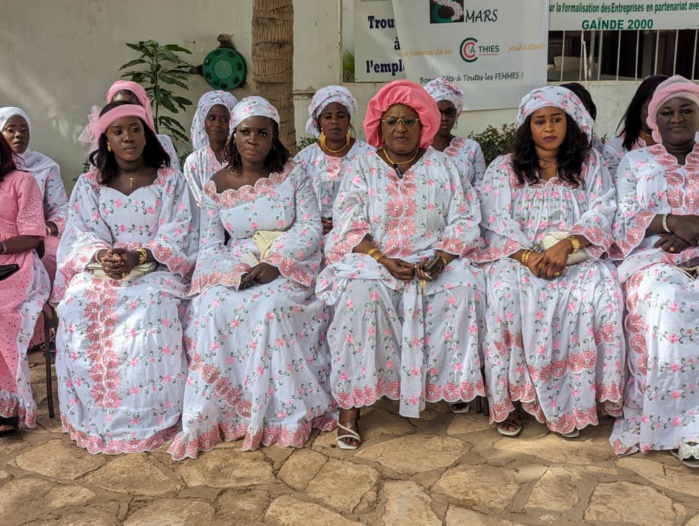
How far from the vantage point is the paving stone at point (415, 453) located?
12.5ft

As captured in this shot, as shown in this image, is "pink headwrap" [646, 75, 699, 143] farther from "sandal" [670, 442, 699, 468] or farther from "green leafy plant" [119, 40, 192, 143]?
"green leafy plant" [119, 40, 192, 143]

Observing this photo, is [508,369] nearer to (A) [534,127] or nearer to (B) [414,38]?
(A) [534,127]

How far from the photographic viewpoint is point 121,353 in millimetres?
4207

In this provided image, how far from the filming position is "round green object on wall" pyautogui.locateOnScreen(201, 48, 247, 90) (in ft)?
28.6

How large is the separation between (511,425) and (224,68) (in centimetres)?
609

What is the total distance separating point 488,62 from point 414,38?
2.93 ft

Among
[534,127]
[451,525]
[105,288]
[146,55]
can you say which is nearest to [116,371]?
[105,288]

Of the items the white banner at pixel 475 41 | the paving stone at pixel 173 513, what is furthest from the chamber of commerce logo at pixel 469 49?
the paving stone at pixel 173 513

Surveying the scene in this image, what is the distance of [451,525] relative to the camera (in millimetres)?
3256

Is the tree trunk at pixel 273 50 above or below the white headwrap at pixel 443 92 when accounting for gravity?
above

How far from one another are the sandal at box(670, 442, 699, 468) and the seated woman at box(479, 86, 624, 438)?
0.42m

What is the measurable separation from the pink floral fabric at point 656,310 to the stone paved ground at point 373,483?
0.17 meters

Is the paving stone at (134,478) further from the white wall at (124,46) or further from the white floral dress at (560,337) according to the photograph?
the white wall at (124,46)

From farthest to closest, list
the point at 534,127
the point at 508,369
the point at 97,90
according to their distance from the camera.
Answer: the point at 97,90 → the point at 534,127 → the point at 508,369
